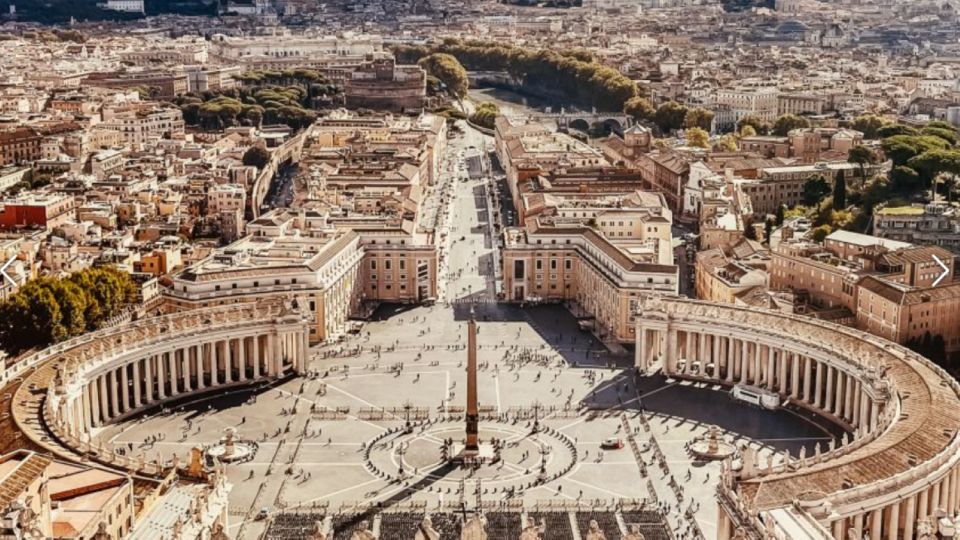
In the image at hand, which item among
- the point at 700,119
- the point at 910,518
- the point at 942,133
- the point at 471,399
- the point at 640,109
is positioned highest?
the point at 942,133

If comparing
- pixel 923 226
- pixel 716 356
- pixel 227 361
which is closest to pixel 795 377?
pixel 716 356

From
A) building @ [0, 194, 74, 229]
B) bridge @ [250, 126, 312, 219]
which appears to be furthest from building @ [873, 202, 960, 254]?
building @ [0, 194, 74, 229]

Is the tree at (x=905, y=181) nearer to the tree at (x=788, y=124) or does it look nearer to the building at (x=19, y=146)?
the tree at (x=788, y=124)

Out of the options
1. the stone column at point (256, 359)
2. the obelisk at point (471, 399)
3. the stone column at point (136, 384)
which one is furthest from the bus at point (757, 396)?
the stone column at point (136, 384)

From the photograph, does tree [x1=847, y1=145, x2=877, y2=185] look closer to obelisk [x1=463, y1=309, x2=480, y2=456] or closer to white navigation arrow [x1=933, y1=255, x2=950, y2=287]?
white navigation arrow [x1=933, y1=255, x2=950, y2=287]

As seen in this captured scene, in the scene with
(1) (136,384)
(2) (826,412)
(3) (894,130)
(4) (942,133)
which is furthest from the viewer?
(3) (894,130)

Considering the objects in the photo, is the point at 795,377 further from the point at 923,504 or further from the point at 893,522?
the point at 893,522
